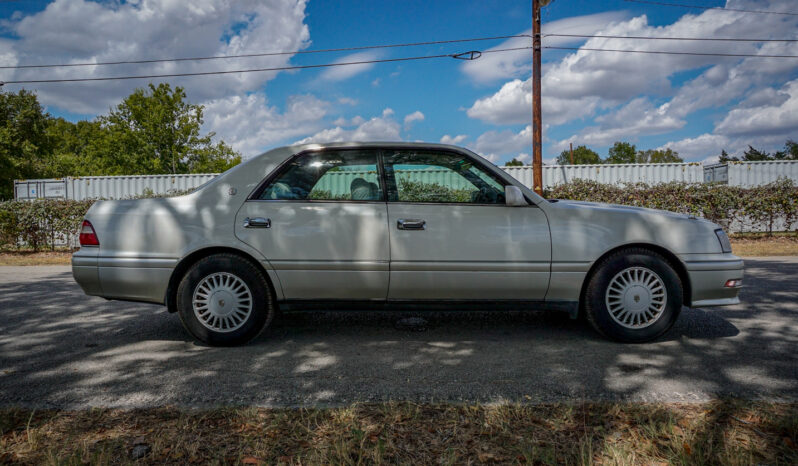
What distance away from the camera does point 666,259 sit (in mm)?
3852

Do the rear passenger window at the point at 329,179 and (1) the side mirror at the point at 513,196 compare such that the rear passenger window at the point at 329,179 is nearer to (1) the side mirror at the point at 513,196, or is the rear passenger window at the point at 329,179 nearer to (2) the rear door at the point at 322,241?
(2) the rear door at the point at 322,241

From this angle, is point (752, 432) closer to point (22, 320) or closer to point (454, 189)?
point (454, 189)

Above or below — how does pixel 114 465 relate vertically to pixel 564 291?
below

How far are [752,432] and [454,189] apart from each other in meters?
2.42

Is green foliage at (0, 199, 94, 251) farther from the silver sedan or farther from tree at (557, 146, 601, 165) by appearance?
tree at (557, 146, 601, 165)

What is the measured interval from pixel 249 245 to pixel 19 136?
41.1 meters

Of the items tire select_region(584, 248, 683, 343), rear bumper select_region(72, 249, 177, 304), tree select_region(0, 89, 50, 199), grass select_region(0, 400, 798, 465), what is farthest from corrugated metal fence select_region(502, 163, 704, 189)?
tree select_region(0, 89, 50, 199)

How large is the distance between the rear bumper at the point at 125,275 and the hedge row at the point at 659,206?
1148cm

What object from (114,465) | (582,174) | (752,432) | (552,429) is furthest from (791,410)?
(582,174)

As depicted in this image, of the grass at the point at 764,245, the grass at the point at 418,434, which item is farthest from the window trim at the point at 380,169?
the grass at the point at 764,245

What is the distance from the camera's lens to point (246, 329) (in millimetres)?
3781

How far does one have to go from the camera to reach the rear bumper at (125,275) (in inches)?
148

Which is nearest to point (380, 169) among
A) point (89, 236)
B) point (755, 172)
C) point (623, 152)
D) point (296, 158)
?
point (296, 158)

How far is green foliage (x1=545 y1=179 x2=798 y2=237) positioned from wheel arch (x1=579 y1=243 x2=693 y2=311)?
9866mm
